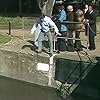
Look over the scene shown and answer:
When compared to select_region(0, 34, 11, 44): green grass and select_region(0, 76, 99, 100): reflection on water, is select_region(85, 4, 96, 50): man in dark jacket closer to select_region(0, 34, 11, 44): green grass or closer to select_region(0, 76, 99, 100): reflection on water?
select_region(0, 76, 99, 100): reflection on water

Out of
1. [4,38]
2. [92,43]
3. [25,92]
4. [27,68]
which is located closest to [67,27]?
[92,43]

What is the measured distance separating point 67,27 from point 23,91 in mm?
2586

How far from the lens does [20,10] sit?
89.6ft

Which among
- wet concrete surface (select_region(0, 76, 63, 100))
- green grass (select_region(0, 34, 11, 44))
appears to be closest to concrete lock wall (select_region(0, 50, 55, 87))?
wet concrete surface (select_region(0, 76, 63, 100))

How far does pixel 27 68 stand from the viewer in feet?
45.8

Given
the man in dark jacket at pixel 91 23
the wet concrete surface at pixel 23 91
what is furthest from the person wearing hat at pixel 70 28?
the wet concrete surface at pixel 23 91

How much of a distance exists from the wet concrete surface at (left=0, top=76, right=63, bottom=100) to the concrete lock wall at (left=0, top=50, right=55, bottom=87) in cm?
18

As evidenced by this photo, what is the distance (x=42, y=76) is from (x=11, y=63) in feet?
4.51

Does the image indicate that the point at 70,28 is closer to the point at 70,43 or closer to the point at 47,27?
the point at 70,43

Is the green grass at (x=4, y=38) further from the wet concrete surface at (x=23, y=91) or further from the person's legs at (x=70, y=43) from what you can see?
the person's legs at (x=70, y=43)

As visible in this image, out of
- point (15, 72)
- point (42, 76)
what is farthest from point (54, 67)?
point (15, 72)

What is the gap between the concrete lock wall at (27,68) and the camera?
13523 millimetres

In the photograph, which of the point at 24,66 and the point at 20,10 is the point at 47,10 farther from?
the point at 20,10

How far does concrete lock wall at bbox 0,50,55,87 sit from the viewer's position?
1352 centimetres
